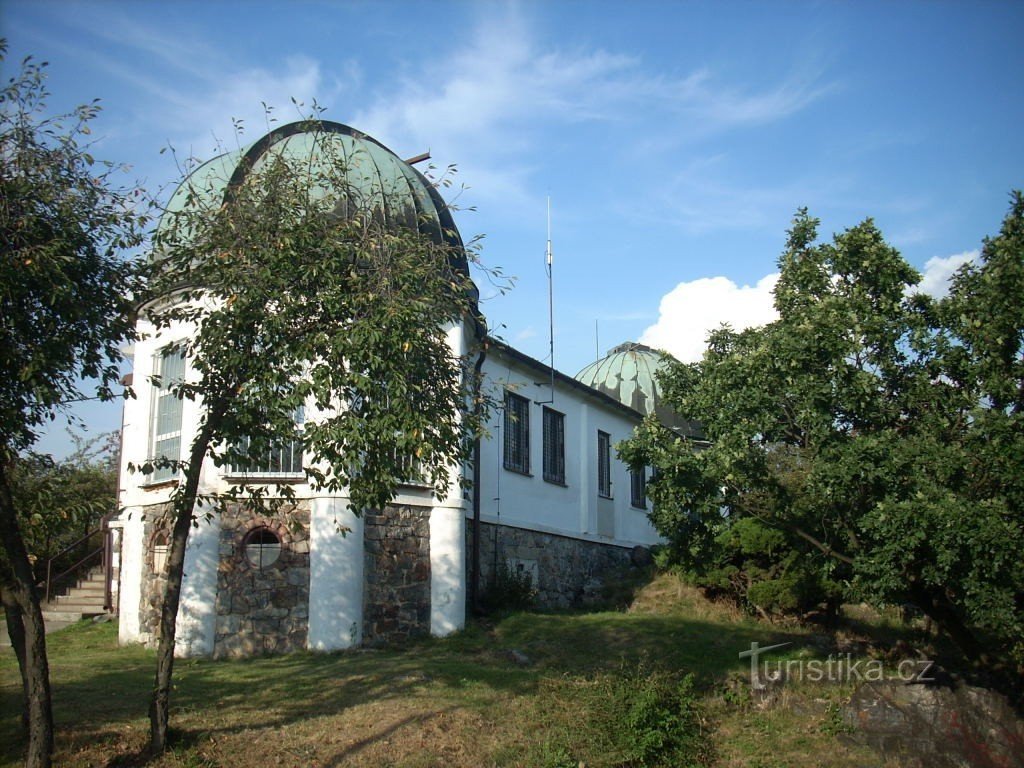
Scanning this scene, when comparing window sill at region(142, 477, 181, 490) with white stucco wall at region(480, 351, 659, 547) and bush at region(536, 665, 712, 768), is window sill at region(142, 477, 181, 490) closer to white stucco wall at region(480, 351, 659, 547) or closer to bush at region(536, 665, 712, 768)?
white stucco wall at region(480, 351, 659, 547)

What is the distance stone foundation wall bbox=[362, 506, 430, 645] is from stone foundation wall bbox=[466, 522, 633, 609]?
169 centimetres

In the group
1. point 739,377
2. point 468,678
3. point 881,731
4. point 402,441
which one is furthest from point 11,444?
point 881,731

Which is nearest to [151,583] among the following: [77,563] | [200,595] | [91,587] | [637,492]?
[200,595]

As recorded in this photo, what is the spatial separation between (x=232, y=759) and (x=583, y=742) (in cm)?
356

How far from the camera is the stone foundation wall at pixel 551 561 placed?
56.5ft

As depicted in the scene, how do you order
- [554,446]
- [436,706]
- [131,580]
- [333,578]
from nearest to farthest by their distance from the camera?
[436,706] → [333,578] → [131,580] → [554,446]

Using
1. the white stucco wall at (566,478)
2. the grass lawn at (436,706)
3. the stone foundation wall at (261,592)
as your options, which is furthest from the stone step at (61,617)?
the white stucco wall at (566,478)

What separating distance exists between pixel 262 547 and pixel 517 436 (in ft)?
20.8

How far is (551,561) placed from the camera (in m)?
19.5

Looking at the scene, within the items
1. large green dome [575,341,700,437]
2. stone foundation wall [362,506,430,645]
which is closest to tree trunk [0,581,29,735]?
stone foundation wall [362,506,430,645]

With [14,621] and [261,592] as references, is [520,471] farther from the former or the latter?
[14,621]

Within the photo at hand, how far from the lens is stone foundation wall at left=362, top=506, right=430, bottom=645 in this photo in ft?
46.6

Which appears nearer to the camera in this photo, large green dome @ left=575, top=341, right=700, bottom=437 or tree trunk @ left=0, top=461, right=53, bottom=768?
tree trunk @ left=0, top=461, right=53, bottom=768

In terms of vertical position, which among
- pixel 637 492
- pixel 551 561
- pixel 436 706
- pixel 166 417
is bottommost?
pixel 436 706
